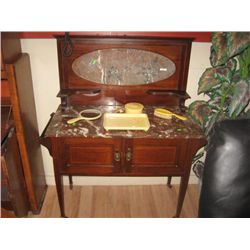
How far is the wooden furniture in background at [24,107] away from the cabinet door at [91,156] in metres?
0.38

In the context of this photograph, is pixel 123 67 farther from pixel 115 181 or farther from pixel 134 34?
pixel 115 181

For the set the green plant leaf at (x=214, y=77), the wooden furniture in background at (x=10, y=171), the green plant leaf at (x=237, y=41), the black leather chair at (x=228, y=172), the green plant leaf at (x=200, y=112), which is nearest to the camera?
the black leather chair at (x=228, y=172)

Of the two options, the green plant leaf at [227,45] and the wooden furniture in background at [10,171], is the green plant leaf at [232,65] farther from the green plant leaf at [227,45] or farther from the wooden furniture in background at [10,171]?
the wooden furniture in background at [10,171]

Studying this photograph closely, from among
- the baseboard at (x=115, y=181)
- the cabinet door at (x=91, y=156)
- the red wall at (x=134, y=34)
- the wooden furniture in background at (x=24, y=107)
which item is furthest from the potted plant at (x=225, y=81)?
the wooden furniture in background at (x=24, y=107)

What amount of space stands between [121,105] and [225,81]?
855 mm

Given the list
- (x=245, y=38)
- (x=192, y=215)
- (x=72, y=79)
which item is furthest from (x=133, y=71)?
(x=192, y=215)

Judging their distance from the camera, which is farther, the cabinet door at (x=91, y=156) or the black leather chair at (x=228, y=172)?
the cabinet door at (x=91, y=156)

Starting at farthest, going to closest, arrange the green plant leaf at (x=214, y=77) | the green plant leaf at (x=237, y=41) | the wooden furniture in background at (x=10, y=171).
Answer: the green plant leaf at (x=214, y=77) → the wooden furniture in background at (x=10, y=171) → the green plant leaf at (x=237, y=41)

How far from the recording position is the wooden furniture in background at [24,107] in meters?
1.64

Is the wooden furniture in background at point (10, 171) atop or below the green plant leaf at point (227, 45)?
below

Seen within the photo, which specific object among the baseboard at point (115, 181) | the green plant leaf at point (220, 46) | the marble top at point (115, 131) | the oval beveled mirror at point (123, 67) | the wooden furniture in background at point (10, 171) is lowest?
the baseboard at point (115, 181)

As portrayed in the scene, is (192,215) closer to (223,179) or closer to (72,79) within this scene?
(223,179)

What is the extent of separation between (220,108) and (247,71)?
1.15 feet

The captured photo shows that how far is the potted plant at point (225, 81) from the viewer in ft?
5.36
